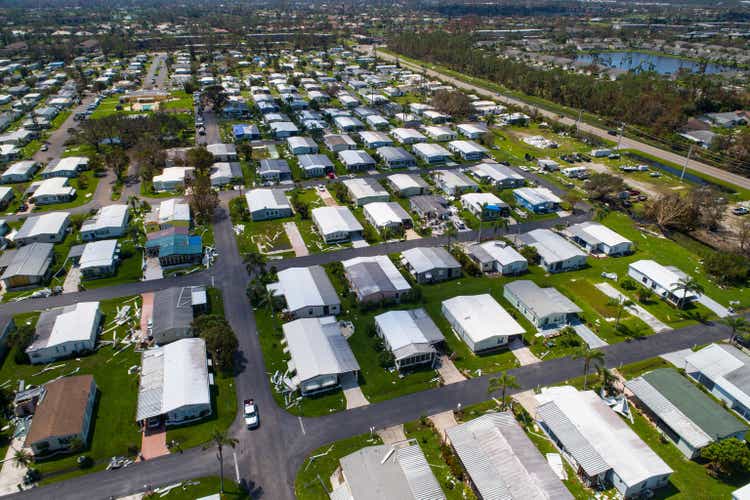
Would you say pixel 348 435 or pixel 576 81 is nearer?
pixel 348 435

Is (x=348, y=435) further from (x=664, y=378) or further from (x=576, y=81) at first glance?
(x=576, y=81)

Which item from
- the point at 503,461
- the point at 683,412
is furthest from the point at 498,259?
the point at 503,461

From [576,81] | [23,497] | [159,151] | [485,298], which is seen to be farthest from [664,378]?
[576,81]

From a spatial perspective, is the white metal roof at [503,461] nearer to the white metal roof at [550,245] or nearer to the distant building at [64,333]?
the white metal roof at [550,245]

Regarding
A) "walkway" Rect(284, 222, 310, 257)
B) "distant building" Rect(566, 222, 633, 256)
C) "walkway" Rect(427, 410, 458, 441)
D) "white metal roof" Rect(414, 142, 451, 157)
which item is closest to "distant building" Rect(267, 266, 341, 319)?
"walkway" Rect(284, 222, 310, 257)

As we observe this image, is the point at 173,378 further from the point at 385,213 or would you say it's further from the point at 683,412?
the point at 683,412
